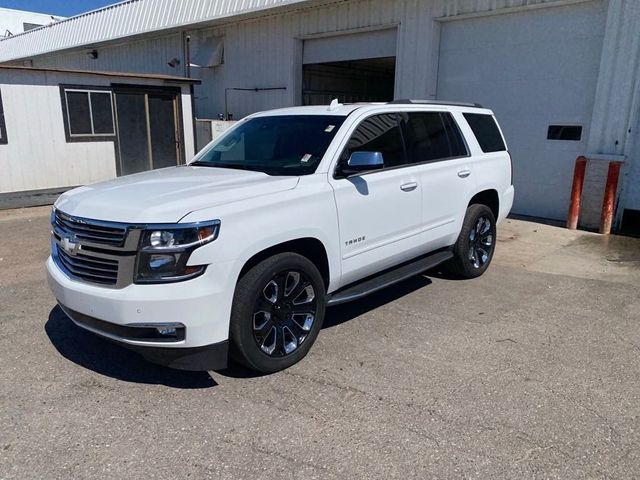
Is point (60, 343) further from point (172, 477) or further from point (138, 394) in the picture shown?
point (172, 477)

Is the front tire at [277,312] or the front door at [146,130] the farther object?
the front door at [146,130]

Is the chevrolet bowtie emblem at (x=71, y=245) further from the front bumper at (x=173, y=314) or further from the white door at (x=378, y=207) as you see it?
the white door at (x=378, y=207)

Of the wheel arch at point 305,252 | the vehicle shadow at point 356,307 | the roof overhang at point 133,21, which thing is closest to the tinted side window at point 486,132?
the vehicle shadow at point 356,307

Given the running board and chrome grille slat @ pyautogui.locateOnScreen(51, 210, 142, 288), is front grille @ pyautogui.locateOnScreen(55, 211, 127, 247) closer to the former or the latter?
chrome grille slat @ pyautogui.locateOnScreen(51, 210, 142, 288)

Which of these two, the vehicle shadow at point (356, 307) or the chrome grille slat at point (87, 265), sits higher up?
the chrome grille slat at point (87, 265)

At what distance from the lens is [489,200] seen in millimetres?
6363

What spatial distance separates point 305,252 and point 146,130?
383 inches

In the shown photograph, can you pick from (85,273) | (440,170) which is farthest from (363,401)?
(440,170)

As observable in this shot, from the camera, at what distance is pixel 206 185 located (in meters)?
3.81

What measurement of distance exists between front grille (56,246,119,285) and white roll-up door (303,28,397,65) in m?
10.1

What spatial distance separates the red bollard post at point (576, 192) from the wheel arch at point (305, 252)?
263 inches

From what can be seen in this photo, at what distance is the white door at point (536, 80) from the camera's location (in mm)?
9164

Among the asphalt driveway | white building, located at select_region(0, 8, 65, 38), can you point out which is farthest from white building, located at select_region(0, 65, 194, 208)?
white building, located at select_region(0, 8, 65, 38)

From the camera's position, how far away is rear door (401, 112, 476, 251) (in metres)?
5.08
